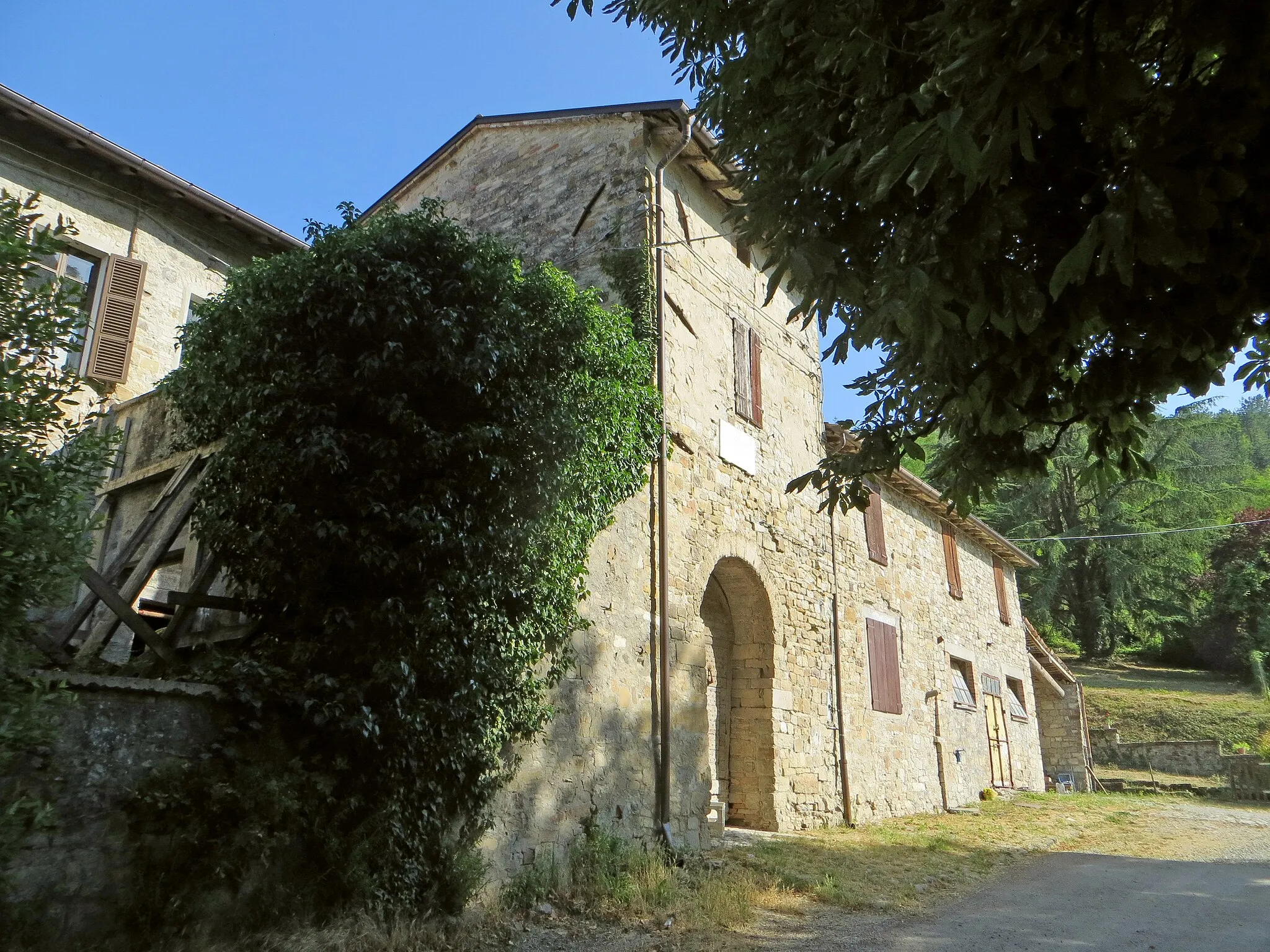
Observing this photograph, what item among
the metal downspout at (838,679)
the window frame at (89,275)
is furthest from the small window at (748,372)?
the window frame at (89,275)

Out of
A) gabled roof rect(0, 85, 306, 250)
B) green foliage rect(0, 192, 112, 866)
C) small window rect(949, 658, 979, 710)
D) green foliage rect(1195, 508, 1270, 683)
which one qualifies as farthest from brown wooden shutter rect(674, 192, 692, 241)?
green foliage rect(1195, 508, 1270, 683)

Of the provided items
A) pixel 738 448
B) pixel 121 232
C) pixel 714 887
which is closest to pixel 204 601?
pixel 714 887

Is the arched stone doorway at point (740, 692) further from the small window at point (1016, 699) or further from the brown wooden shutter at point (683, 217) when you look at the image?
the small window at point (1016, 699)

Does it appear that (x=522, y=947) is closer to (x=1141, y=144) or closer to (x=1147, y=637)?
(x=1141, y=144)

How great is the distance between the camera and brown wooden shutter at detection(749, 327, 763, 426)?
10703 millimetres

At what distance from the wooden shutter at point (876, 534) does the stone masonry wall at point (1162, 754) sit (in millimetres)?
11906

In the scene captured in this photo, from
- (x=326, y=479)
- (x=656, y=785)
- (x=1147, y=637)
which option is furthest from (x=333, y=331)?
(x=1147, y=637)

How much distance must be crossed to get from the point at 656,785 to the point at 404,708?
321 centimetres

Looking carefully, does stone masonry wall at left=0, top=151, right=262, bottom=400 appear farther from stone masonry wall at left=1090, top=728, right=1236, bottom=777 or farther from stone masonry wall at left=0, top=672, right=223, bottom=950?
stone masonry wall at left=1090, top=728, right=1236, bottom=777

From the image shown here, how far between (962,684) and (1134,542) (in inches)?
738

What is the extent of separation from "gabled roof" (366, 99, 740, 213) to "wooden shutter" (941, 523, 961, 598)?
7774 millimetres

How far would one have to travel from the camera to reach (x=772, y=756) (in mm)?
9664

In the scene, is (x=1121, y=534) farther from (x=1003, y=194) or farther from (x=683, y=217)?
(x=1003, y=194)

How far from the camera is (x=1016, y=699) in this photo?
18391 mm
